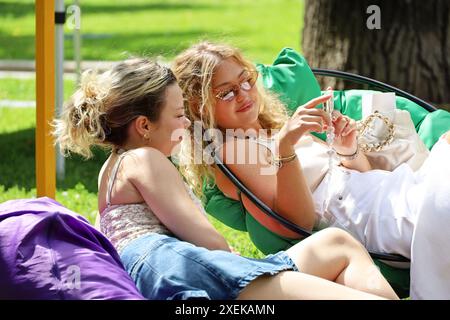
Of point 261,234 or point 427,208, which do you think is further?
point 261,234

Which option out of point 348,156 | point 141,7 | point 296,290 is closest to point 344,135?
point 348,156

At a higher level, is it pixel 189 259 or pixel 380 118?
pixel 380 118

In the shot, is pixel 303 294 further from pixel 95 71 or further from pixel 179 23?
pixel 179 23

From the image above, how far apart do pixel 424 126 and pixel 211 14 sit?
44.6 ft

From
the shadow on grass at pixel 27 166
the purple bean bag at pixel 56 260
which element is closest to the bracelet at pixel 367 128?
the purple bean bag at pixel 56 260

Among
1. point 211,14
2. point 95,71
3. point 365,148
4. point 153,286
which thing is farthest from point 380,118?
point 211,14

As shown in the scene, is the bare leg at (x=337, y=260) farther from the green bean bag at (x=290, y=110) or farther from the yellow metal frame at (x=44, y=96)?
the yellow metal frame at (x=44, y=96)

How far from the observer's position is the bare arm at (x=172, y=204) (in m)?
3.20

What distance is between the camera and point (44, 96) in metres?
3.96

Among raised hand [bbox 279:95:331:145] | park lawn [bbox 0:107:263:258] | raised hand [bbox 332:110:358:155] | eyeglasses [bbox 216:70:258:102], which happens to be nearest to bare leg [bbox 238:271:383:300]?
raised hand [bbox 279:95:331:145]

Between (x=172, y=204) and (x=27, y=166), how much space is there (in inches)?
150

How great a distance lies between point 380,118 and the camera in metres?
4.08

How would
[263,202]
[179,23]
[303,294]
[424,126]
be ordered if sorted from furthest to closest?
[179,23] → [424,126] → [263,202] → [303,294]

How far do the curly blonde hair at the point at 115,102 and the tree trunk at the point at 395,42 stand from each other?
3.15 m
